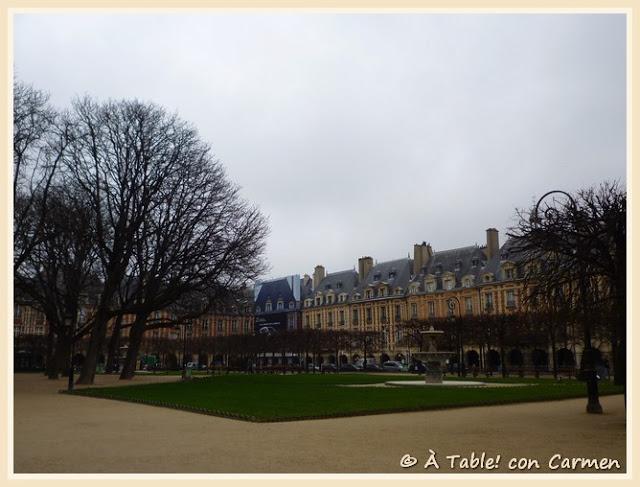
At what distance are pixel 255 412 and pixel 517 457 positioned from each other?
826cm

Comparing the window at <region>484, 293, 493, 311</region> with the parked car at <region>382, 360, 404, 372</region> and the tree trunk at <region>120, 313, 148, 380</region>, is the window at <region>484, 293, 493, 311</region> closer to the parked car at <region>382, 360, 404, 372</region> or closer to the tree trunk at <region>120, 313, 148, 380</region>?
the parked car at <region>382, 360, 404, 372</region>

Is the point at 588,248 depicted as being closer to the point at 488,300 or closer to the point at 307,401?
the point at 307,401

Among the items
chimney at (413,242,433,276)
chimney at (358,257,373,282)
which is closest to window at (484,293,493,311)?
chimney at (413,242,433,276)

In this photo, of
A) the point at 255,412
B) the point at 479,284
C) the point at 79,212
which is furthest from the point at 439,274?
the point at 255,412

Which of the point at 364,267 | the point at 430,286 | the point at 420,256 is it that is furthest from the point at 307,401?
the point at 364,267

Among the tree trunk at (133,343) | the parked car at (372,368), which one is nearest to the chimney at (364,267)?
the parked car at (372,368)

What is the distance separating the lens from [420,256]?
260ft

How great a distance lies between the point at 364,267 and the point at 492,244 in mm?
20790

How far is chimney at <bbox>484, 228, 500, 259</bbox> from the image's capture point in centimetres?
7119

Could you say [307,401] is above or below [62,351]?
above

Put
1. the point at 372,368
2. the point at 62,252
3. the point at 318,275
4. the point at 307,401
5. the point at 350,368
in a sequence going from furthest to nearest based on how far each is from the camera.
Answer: the point at 318,275, the point at 350,368, the point at 372,368, the point at 62,252, the point at 307,401

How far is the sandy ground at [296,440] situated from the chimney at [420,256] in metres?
61.6

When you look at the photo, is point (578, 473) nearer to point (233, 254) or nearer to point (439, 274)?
point (233, 254)

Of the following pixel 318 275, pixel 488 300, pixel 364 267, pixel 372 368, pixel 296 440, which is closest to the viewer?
pixel 296 440
